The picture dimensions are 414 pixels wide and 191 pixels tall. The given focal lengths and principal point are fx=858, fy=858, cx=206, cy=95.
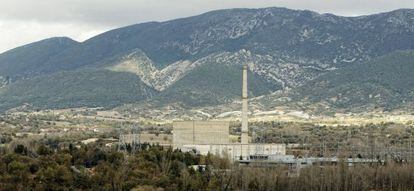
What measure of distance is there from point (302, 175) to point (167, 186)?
14.3 meters

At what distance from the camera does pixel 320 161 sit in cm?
9488

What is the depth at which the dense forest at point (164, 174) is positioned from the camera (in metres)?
76.6

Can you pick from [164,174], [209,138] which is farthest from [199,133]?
[164,174]

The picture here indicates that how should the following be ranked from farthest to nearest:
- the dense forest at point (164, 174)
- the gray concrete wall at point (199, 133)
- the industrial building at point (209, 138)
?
the gray concrete wall at point (199, 133) → the industrial building at point (209, 138) → the dense forest at point (164, 174)

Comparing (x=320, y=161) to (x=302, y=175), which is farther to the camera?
(x=320, y=161)

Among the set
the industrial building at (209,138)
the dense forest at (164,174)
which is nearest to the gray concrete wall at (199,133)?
the industrial building at (209,138)

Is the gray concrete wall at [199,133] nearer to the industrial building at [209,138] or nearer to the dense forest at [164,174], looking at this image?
the industrial building at [209,138]

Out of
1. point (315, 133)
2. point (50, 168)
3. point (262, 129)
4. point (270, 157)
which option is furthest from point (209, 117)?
point (50, 168)

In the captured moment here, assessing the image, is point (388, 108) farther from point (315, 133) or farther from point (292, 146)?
point (292, 146)

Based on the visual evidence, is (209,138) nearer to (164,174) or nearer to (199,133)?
(199,133)

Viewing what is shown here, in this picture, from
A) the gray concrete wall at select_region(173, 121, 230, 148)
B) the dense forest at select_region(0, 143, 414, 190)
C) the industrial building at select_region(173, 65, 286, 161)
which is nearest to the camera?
the dense forest at select_region(0, 143, 414, 190)

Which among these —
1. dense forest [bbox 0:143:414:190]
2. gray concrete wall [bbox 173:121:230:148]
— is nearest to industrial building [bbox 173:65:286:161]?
gray concrete wall [bbox 173:121:230:148]

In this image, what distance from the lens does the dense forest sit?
7662 centimetres

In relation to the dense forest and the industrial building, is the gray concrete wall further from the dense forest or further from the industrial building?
the dense forest
